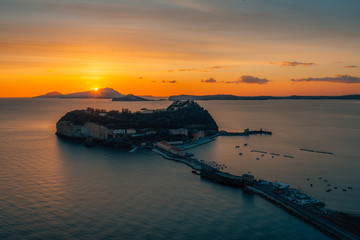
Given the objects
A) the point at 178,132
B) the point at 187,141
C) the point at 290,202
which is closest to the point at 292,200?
the point at 290,202

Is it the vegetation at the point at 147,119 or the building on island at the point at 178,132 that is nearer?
the building on island at the point at 178,132

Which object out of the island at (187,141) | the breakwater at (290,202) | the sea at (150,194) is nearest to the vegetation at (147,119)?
the island at (187,141)

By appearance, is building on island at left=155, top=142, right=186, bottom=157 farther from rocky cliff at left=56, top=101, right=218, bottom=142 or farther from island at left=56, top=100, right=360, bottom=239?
rocky cliff at left=56, top=101, right=218, bottom=142

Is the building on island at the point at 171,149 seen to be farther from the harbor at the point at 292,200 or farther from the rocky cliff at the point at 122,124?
the rocky cliff at the point at 122,124

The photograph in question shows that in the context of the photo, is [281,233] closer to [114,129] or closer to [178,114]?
[114,129]

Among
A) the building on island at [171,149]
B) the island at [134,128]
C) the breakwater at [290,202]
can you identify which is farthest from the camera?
the island at [134,128]

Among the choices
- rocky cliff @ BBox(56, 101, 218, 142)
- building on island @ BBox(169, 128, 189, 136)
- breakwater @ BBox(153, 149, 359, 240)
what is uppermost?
rocky cliff @ BBox(56, 101, 218, 142)

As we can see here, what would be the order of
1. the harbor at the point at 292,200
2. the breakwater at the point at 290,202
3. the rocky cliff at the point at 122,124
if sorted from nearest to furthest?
the breakwater at the point at 290,202, the harbor at the point at 292,200, the rocky cliff at the point at 122,124

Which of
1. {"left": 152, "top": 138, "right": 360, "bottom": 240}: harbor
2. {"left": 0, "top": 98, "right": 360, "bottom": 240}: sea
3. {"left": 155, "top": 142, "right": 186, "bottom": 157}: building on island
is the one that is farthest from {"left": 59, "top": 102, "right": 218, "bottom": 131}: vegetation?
{"left": 152, "top": 138, "right": 360, "bottom": 240}: harbor

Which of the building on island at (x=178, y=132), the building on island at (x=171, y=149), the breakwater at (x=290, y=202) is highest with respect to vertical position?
the building on island at (x=178, y=132)

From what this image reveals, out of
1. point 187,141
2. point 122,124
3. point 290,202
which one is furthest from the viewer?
point 122,124

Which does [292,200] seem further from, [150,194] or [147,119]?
[147,119]

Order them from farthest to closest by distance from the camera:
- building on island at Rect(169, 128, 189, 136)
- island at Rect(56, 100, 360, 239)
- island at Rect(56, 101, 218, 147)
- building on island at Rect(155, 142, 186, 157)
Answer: building on island at Rect(169, 128, 189, 136) < island at Rect(56, 101, 218, 147) < building on island at Rect(155, 142, 186, 157) < island at Rect(56, 100, 360, 239)
